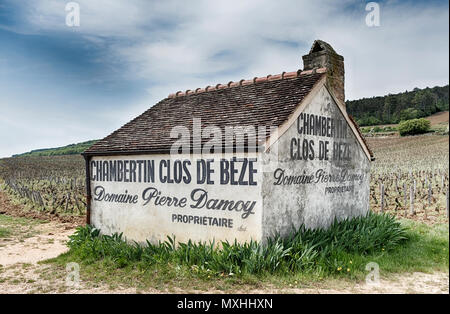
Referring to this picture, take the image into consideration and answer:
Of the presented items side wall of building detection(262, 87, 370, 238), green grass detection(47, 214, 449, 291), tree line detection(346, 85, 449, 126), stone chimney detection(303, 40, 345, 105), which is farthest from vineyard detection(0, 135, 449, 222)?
tree line detection(346, 85, 449, 126)

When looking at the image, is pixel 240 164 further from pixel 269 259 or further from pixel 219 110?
pixel 219 110

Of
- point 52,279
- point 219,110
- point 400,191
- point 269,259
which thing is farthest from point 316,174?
point 400,191

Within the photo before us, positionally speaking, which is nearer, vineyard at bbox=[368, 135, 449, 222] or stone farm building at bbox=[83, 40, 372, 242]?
stone farm building at bbox=[83, 40, 372, 242]

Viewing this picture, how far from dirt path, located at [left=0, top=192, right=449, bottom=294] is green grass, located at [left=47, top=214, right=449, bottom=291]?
1.08 feet

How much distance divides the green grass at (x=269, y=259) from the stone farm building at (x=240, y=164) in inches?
21.8

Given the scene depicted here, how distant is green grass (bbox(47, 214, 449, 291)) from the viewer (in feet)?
24.6

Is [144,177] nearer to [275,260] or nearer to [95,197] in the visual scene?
[95,197]

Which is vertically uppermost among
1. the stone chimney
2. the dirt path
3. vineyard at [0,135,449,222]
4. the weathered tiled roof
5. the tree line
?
the tree line

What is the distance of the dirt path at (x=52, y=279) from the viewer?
22.0ft

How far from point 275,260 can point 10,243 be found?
37.5 feet

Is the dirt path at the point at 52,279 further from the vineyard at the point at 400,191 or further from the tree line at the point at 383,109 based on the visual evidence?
the tree line at the point at 383,109

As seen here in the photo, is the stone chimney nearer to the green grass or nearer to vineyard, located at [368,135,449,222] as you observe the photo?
vineyard, located at [368,135,449,222]

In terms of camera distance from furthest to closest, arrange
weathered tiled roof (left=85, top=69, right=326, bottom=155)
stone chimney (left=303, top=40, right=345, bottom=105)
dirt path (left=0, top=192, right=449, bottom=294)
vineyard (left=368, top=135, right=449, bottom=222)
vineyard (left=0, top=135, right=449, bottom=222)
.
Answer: vineyard (left=0, top=135, right=449, bottom=222) < vineyard (left=368, top=135, right=449, bottom=222) < stone chimney (left=303, top=40, right=345, bottom=105) < weathered tiled roof (left=85, top=69, right=326, bottom=155) < dirt path (left=0, top=192, right=449, bottom=294)

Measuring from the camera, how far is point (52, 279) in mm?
8969
